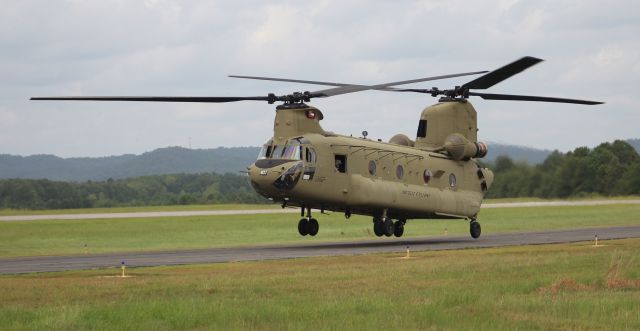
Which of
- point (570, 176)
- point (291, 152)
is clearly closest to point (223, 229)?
point (291, 152)

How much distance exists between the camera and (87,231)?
55469 mm

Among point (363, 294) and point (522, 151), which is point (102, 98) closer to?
point (363, 294)

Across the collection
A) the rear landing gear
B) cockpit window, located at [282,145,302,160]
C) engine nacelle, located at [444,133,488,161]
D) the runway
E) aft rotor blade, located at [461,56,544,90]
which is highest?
aft rotor blade, located at [461,56,544,90]

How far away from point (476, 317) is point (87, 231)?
1577 inches

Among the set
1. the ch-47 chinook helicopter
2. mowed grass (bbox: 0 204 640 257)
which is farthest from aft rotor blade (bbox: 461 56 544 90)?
mowed grass (bbox: 0 204 640 257)

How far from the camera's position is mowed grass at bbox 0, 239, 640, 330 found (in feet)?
58.8

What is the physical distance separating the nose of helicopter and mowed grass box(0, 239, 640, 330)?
3549mm

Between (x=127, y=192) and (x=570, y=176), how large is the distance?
74.5m

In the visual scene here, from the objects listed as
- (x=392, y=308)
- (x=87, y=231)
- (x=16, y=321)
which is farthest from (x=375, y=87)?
(x=87, y=231)

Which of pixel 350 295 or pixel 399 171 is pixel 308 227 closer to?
pixel 399 171

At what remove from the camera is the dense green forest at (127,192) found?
11744 centimetres

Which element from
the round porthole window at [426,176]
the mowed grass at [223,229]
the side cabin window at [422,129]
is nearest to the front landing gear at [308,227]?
the round porthole window at [426,176]

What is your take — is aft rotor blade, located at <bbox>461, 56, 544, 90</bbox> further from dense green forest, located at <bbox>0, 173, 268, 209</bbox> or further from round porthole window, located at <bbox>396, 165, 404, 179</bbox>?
dense green forest, located at <bbox>0, 173, 268, 209</bbox>

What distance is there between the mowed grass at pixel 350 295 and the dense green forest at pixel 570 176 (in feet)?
191
